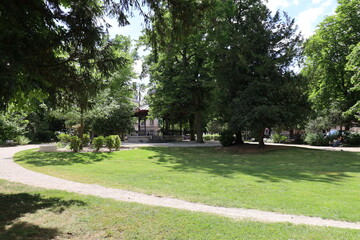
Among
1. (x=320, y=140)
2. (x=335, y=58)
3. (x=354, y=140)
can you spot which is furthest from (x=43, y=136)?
(x=354, y=140)

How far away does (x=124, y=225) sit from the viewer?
4.75 metres

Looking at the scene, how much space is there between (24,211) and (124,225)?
2.53 meters

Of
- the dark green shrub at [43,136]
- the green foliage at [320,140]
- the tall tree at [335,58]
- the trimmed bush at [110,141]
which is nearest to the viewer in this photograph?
the trimmed bush at [110,141]

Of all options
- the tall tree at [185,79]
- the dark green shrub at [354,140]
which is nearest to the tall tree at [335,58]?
the dark green shrub at [354,140]

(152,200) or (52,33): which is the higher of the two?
(52,33)

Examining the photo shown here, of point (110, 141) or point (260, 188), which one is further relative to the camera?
point (110, 141)

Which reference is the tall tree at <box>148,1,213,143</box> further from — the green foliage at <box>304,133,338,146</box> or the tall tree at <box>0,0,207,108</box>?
the tall tree at <box>0,0,207,108</box>

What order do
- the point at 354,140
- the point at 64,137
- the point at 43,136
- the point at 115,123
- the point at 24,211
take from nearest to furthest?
the point at 24,211, the point at 64,137, the point at 115,123, the point at 354,140, the point at 43,136

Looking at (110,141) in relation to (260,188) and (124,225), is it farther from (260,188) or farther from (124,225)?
(124,225)

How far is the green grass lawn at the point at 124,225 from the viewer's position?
4.33 m

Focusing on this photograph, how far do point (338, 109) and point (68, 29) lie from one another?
32.7m

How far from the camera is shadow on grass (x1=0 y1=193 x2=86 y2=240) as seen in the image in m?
4.37

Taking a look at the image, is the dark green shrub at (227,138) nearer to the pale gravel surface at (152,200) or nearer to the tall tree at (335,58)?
the tall tree at (335,58)

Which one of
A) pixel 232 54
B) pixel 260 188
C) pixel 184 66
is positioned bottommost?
pixel 260 188
